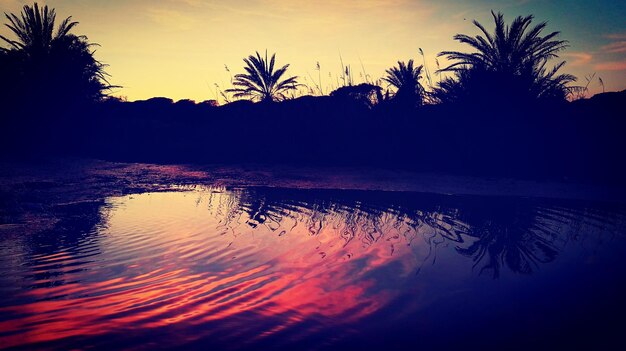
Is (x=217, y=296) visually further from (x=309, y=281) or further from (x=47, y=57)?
(x=47, y=57)

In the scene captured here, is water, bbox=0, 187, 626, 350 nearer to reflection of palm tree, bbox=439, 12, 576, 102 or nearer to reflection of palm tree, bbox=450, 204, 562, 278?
reflection of palm tree, bbox=450, 204, 562, 278

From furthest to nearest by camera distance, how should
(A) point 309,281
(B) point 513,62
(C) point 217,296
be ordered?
(B) point 513,62, (A) point 309,281, (C) point 217,296

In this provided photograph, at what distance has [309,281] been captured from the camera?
377cm

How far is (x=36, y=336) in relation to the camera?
2.63 metres

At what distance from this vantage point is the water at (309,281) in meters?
2.77

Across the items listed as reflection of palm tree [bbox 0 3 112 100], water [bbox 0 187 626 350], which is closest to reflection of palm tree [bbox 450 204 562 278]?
water [bbox 0 187 626 350]

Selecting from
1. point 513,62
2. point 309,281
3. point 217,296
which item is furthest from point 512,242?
point 513,62

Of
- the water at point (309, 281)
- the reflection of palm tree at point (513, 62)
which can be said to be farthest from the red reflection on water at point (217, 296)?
the reflection of palm tree at point (513, 62)

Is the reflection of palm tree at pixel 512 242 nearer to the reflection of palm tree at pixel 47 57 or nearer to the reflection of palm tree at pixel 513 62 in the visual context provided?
the reflection of palm tree at pixel 513 62

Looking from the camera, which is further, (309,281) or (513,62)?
(513,62)

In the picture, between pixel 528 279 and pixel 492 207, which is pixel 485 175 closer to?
pixel 492 207

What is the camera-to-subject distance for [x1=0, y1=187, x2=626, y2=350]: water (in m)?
2.77

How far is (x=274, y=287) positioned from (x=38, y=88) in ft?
58.7

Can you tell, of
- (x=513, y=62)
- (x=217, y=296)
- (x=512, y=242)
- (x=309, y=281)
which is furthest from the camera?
(x=513, y=62)
